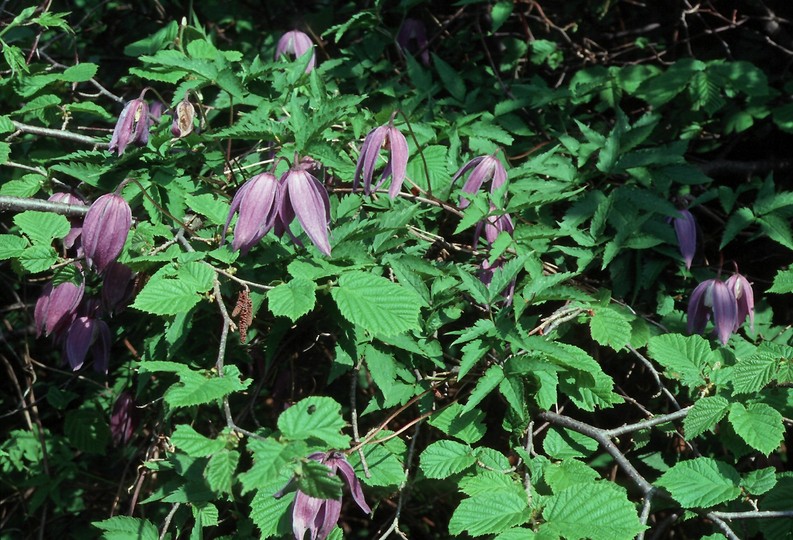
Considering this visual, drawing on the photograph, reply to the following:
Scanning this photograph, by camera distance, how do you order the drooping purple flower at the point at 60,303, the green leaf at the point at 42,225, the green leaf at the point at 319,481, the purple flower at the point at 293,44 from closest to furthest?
the green leaf at the point at 319,481
the green leaf at the point at 42,225
the drooping purple flower at the point at 60,303
the purple flower at the point at 293,44

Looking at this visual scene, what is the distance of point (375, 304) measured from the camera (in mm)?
1327

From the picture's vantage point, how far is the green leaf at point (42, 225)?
1.53 m

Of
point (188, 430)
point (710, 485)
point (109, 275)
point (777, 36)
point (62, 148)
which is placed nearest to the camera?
point (188, 430)

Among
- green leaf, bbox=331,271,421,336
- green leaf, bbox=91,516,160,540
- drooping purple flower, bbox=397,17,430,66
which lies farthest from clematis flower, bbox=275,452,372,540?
drooping purple flower, bbox=397,17,430,66

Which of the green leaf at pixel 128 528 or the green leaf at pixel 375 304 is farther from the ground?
the green leaf at pixel 375 304

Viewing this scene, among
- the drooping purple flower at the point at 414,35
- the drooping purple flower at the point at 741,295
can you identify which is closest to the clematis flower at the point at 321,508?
the drooping purple flower at the point at 741,295

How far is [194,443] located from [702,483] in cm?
81

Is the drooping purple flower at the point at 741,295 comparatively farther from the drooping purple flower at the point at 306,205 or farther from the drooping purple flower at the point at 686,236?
the drooping purple flower at the point at 306,205

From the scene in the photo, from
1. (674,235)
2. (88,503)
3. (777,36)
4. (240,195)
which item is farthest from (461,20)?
(88,503)

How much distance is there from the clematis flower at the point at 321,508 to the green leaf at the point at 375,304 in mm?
214

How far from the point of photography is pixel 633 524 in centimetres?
123

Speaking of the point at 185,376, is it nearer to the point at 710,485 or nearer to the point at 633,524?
the point at 633,524

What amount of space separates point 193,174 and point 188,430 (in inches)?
32.3

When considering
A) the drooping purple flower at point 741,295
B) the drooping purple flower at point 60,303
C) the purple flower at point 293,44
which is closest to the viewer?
the drooping purple flower at point 60,303
